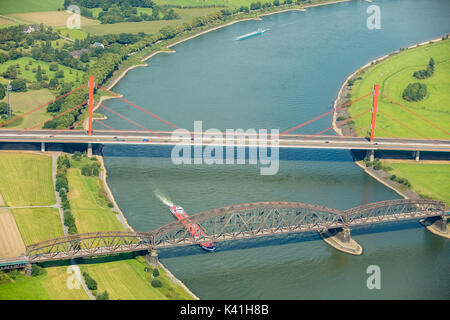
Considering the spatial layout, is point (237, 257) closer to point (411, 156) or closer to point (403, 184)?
point (403, 184)

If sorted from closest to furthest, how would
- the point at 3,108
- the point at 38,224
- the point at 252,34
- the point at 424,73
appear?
the point at 38,224 → the point at 3,108 → the point at 424,73 → the point at 252,34

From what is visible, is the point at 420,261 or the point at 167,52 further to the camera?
the point at 167,52

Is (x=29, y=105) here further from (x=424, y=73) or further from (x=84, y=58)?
(x=424, y=73)

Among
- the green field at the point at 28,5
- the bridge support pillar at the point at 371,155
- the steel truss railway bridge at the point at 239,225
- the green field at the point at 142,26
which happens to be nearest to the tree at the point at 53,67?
the green field at the point at 142,26

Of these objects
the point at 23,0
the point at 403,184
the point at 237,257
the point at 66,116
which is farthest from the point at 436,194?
the point at 23,0

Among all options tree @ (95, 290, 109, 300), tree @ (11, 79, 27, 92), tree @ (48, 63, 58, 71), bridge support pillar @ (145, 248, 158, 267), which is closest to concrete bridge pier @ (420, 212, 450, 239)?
bridge support pillar @ (145, 248, 158, 267)

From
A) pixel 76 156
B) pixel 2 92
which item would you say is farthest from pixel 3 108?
pixel 76 156

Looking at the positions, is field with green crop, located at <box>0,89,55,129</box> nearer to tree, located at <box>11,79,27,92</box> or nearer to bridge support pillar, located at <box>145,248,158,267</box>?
tree, located at <box>11,79,27,92</box>
